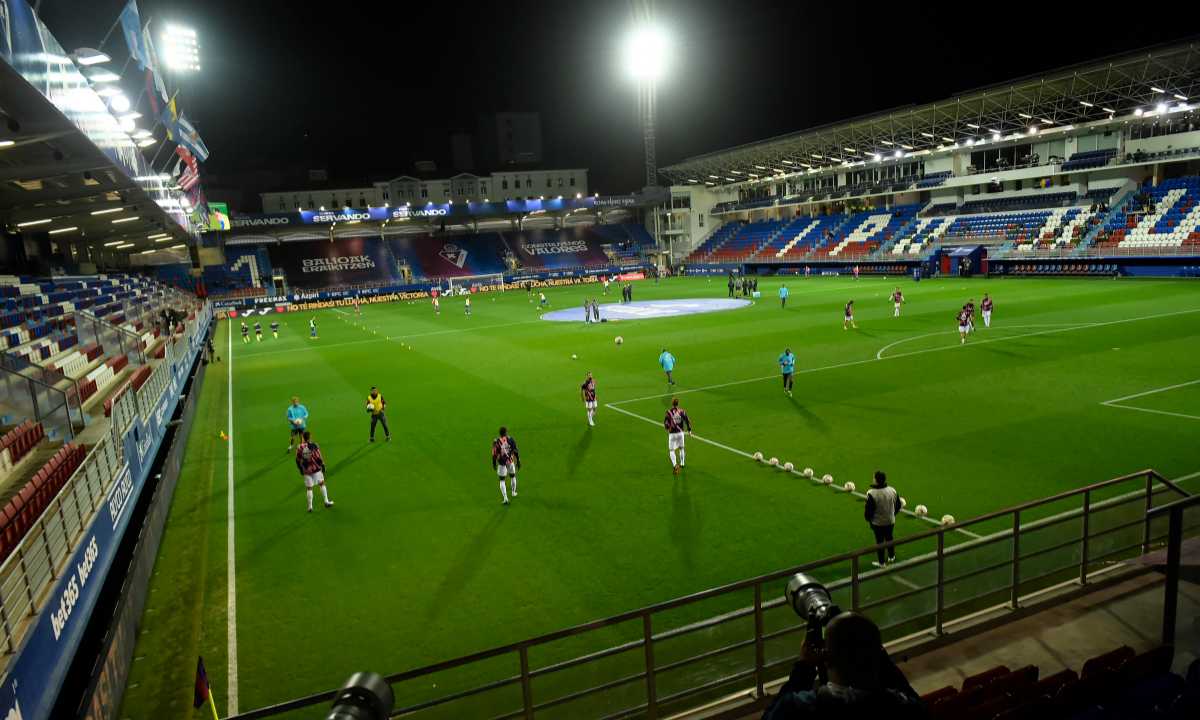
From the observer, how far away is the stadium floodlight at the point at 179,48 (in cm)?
4303

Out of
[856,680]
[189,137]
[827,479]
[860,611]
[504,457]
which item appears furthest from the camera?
[189,137]

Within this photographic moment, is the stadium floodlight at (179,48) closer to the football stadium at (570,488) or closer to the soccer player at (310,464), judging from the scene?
the football stadium at (570,488)

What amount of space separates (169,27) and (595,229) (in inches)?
2229

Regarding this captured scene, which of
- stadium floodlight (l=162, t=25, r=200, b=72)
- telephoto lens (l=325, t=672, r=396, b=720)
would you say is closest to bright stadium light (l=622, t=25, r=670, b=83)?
stadium floodlight (l=162, t=25, r=200, b=72)

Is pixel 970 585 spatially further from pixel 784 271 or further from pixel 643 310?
pixel 784 271

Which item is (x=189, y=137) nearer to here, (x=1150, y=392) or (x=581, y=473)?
(x=581, y=473)

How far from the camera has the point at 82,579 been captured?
809cm

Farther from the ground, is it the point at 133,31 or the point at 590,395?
the point at 133,31

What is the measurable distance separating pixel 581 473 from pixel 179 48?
4572 centimetres

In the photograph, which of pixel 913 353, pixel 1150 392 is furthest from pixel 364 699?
pixel 913 353

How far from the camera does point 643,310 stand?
47.5 meters

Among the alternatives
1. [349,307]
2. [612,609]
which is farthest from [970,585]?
[349,307]

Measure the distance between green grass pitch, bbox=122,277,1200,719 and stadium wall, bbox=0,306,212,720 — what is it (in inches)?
46.9

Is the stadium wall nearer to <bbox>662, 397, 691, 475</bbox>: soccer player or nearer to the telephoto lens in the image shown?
the telephoto lens
